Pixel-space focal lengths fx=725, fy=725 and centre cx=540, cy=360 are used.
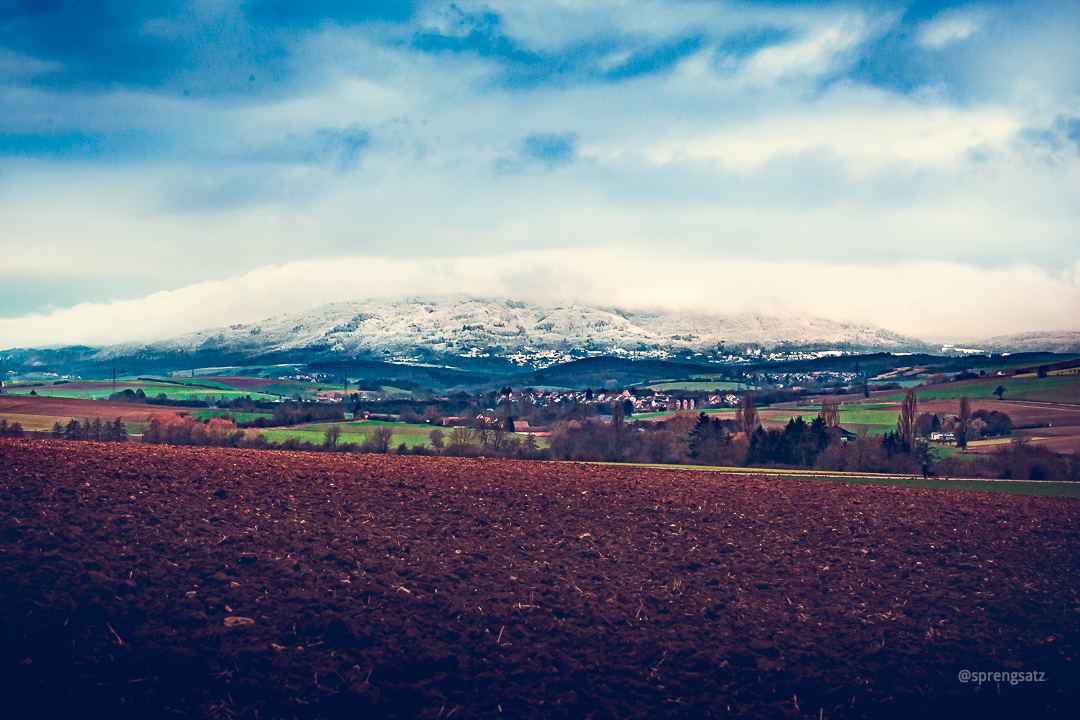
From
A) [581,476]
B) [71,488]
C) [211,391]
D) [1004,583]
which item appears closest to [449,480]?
[581,476]

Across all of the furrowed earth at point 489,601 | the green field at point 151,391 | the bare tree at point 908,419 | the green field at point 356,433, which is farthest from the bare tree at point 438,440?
the bare tree at point 908,419

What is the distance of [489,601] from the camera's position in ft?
42.2

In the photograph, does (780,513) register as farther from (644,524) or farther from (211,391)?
(211,391)

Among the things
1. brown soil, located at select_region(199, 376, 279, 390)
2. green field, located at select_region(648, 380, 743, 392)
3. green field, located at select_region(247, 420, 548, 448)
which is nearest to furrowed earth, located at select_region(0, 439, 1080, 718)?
green field, located at select_region(247, 420, 548, 448)

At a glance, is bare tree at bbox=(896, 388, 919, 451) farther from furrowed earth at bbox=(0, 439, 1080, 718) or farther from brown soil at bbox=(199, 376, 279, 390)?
brown soil at bbox=(199, 376, 279, 390)

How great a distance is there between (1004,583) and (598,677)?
966 cm

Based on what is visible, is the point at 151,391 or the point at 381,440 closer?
the point at 381,440

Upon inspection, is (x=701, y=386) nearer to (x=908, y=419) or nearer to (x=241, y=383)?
(x=908, y=419)

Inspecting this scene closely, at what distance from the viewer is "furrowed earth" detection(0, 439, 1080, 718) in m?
10.7

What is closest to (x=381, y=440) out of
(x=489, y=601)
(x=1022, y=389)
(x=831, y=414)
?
(x=489, y=601)

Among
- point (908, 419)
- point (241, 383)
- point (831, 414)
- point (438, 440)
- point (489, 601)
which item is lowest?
point (831, 414)

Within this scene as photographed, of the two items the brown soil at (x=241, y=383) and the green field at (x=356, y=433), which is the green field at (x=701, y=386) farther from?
the brown soil at (x=241, y=383)

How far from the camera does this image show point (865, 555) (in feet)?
53.2

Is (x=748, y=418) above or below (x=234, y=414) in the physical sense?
below
